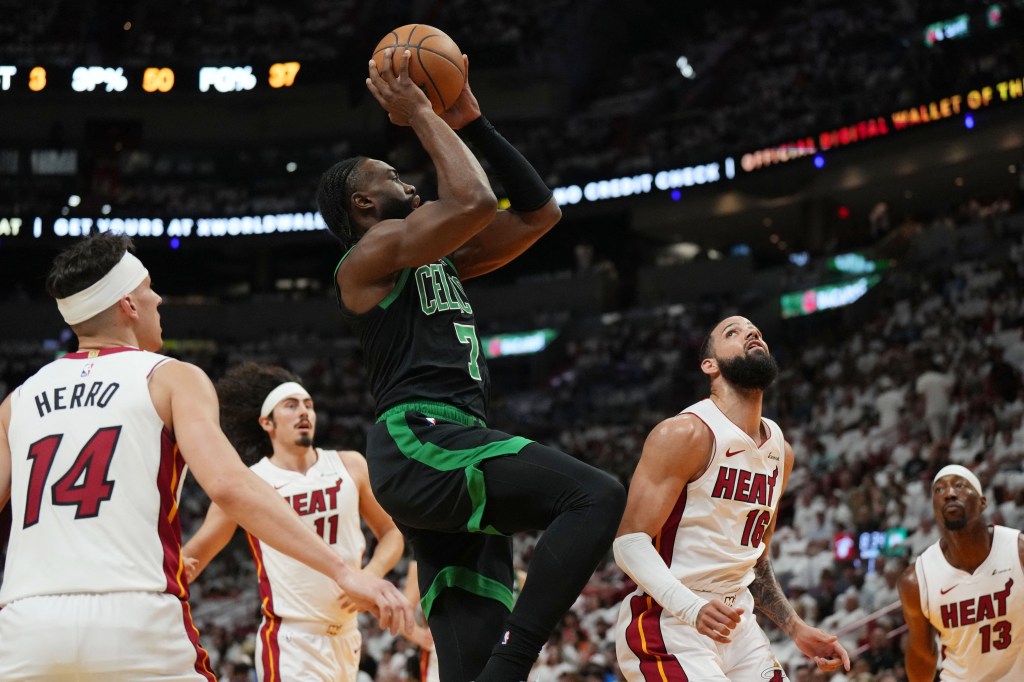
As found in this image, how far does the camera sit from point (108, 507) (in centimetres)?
350

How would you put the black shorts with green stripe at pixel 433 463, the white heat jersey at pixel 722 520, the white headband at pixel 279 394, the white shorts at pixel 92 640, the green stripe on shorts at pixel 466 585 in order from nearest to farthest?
the white shorts at pixel 92 640 → the black shorts with green stripe at pixel 433 463 → the green stripe on shorts at pixel 466 585 → the white heat jersey at pixel 722 520 → the white headband at pixel 279 394

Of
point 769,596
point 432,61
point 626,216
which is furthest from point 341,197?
point 626,216

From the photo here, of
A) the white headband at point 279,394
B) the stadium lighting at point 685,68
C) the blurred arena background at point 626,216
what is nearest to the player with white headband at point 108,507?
the white headband at point 279,394

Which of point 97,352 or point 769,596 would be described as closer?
point 97,352

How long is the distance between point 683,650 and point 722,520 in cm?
59

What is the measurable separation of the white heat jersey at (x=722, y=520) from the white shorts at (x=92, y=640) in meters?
2.49

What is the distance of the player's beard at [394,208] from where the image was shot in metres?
4.59

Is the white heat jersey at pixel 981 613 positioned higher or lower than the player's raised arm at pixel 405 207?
lower

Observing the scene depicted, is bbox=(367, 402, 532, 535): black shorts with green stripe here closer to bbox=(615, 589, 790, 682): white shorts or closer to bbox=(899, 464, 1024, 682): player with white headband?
bbox=(615, 589, 790, 682): white shorts

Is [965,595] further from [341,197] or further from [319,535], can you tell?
[341,197]

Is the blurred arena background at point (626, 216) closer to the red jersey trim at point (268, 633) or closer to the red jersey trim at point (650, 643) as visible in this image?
the red jersey trim at point (268, 633)

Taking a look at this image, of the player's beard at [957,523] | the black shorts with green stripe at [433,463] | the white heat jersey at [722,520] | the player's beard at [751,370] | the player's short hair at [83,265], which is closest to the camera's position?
the player's short hair at [83,265]

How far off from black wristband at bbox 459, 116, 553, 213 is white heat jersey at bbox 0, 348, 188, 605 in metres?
1.55

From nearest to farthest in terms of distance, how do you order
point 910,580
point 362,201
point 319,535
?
point 362,201
point 319,535
point 910,580
